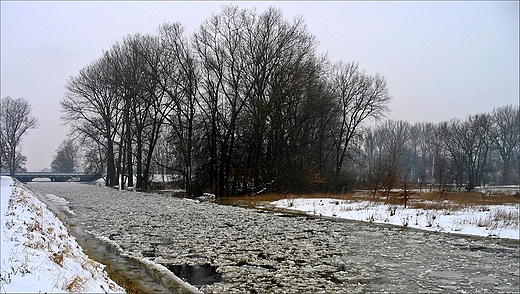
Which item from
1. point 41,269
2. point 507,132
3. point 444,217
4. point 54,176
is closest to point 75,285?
point 41,269

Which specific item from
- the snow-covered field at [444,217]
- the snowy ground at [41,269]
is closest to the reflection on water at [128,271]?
the snowy ground at [41,269]

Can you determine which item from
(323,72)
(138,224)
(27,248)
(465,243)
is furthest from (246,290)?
(323,72)

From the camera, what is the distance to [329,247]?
41.1ft

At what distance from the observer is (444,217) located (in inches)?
726

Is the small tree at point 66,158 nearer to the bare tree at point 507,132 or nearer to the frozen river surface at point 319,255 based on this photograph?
the bare tree at point 507,132

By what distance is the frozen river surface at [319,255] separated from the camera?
845 centimetres

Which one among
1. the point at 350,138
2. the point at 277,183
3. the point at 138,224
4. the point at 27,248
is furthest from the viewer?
the point at 350,138

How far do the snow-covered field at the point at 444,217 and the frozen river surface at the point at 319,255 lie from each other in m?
1.25

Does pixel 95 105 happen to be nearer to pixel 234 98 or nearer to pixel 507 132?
pixel 234 98

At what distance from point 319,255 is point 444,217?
9.53 meters

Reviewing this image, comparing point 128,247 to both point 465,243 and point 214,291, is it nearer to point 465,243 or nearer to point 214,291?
point 214,291

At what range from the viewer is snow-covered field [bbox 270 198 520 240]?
52.3ft

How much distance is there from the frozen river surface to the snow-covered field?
49.1 inches

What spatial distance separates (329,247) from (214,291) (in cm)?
544
